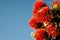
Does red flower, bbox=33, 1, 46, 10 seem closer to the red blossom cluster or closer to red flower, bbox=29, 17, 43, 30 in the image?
the red blossom cluster

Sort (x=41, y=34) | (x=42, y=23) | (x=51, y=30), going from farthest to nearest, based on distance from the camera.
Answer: (x=42, y=23), (x=41, y=34), (x=51, y=30)

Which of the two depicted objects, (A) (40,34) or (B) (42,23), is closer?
(A) (40,34)

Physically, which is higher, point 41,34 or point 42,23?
point 42,23

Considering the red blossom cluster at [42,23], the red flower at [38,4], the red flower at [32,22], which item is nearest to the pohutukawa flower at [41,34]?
the red blossom cluster at [42,23]

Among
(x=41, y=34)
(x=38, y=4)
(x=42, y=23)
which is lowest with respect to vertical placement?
(x=41, y=34)

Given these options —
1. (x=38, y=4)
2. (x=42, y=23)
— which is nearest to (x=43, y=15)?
(x=42, y=23)

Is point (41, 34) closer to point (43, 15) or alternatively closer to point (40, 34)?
point (40, 34)

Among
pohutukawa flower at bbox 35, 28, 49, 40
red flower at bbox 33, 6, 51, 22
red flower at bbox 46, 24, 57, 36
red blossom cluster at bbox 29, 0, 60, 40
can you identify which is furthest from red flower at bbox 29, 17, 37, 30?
red flower at bbox 46, 24, 57, 36

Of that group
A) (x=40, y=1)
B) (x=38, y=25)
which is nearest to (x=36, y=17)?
(x=38, y=25)

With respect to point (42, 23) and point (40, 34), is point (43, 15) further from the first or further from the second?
point (40, 34)

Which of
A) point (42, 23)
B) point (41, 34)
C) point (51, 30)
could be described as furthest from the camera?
point (42, 23)
